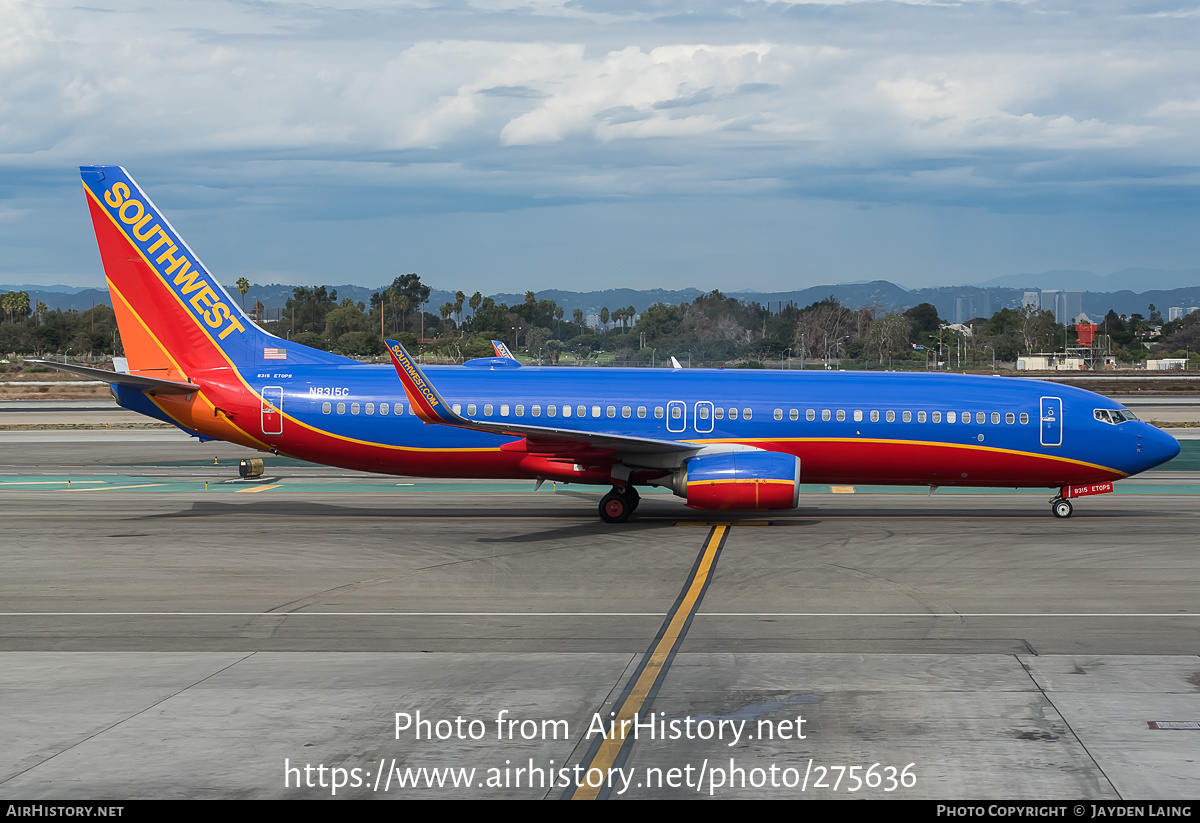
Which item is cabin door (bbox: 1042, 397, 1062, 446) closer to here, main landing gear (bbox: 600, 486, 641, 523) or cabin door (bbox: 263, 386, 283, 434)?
main landing gear (bbox: 600, 486, 641, 523)

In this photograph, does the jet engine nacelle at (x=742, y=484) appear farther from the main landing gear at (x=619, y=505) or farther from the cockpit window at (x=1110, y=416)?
the cockpit window at (x=1110, y=416)

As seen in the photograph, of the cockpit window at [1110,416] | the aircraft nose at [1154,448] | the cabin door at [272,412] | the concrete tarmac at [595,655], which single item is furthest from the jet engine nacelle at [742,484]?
the cabin door at [272,412]

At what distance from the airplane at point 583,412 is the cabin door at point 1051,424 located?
0.12 ft

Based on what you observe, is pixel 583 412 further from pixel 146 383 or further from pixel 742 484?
pixel 146 383

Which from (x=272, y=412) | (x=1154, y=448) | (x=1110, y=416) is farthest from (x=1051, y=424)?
(x=272, y=412)

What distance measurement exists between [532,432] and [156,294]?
12.0 meters

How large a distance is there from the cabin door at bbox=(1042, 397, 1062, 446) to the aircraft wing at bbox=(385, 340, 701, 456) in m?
9.33

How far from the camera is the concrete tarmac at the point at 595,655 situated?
10.2 meters

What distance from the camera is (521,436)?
26.4 m

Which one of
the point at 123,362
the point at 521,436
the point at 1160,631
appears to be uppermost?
the point at 123,362

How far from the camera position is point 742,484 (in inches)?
1013

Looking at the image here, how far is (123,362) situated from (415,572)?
47.6ft
